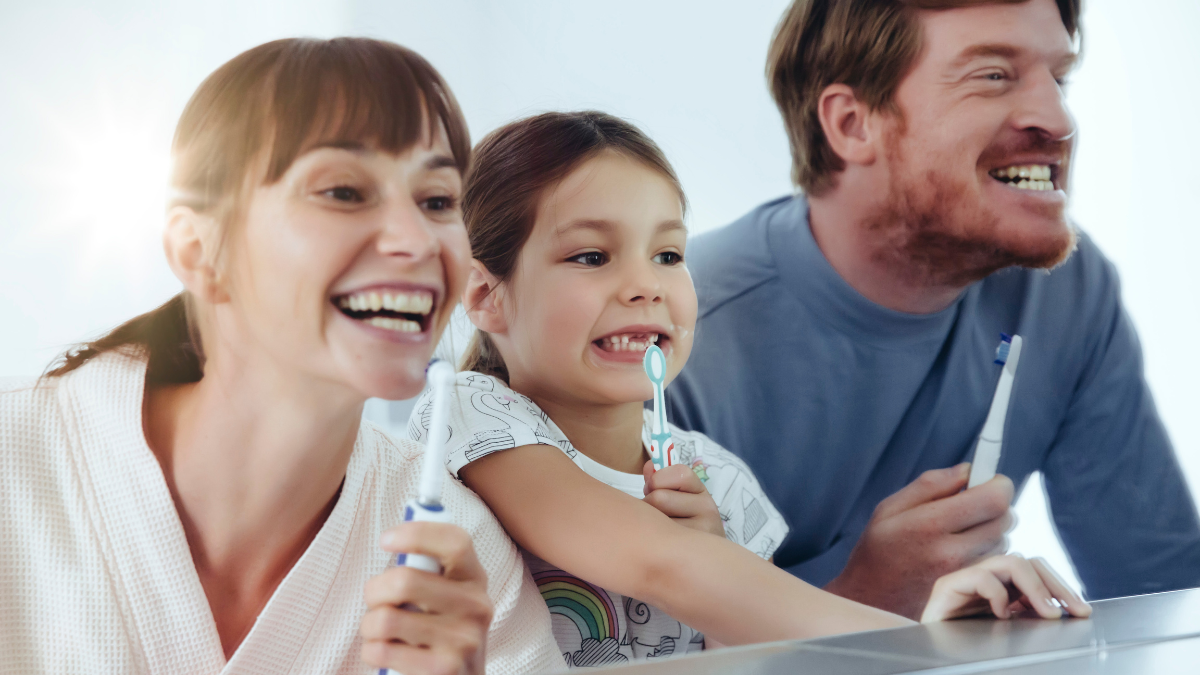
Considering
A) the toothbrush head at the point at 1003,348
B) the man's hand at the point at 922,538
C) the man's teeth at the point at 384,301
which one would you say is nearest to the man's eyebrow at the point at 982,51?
the toothbrush head at the point at 1003,348

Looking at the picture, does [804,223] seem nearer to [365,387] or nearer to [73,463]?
[365,387]

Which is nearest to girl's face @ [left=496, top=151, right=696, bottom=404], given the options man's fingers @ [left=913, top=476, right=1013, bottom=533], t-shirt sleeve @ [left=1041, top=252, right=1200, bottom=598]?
man's fingers @ [left=913, top=476, right=1013, bottom=533]

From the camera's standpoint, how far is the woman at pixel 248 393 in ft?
1.62

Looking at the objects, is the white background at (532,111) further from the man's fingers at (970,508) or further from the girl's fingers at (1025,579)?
the girl's fingers at (1025,579)

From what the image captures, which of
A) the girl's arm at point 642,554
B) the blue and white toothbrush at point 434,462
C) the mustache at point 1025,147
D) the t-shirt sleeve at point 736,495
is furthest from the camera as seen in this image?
the mustache at point 1025,147

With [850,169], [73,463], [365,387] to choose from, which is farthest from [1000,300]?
[73,463]

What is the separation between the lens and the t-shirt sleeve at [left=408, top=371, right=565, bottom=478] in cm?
65

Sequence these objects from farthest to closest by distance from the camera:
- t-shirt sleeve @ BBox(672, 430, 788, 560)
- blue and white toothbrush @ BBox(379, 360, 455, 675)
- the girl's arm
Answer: t-shirt sleeve @ BBox(672, 430, 788, 560) → the girl's arm → blue and white toothbrush @ BBox(379, 360, 455, 675)

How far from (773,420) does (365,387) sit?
17.5 inches

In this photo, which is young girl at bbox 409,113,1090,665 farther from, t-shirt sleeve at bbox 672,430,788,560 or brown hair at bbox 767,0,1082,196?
brown hair at bbox 767,0,1082,196

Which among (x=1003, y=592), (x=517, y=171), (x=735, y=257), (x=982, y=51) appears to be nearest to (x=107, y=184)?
(x=517, y=171)

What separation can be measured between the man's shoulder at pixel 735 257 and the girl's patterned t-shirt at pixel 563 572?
169 millimetres

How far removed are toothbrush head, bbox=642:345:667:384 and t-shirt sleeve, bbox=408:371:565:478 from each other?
0.08 m

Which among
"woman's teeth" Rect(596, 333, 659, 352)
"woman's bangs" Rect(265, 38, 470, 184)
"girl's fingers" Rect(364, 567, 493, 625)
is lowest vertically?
"girl's fingers" Rect(364, 567, 493, 625)
